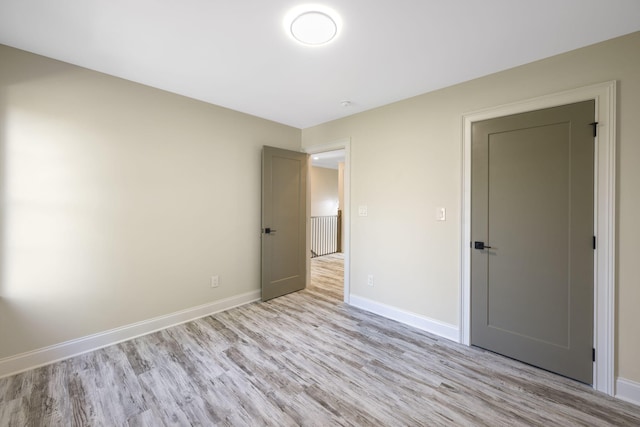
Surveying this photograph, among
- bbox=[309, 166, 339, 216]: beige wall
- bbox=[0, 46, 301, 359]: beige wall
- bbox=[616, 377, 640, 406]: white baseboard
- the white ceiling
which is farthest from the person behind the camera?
bbox=[309, 166, 339, 216]: beige wall

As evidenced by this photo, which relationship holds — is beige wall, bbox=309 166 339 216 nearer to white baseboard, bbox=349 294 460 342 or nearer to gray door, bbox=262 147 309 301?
gray door, bbox=262 147 309 301

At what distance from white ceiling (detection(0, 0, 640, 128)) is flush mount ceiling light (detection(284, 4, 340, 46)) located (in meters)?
0.06

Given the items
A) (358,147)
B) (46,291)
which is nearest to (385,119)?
(358,147)

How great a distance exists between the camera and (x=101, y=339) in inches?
95.1

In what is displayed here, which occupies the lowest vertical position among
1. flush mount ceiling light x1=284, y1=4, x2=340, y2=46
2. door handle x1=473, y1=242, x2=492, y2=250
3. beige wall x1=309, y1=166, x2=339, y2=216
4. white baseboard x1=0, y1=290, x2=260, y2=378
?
white baseboard x1=0, y1=290, x2=260, y2=378

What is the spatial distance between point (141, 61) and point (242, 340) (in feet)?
8.92

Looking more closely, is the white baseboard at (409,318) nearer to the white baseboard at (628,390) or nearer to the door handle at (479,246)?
the door handle at (479,246)

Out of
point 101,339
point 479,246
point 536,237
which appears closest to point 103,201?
point 101,339

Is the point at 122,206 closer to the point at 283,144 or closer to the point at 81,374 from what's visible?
the point at 81,374

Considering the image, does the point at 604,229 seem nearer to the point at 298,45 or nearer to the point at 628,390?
the point at 628,390

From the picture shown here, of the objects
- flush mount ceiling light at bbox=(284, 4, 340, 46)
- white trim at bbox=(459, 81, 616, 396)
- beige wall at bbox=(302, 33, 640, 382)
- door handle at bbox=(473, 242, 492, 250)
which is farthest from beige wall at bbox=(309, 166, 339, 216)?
white trim at bbox=(459, 81, 616, 396)

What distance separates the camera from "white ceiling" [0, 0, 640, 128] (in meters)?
1.60

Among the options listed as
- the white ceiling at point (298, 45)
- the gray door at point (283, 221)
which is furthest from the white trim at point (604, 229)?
the gray door at point (283, 221)

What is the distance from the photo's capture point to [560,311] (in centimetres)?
205
